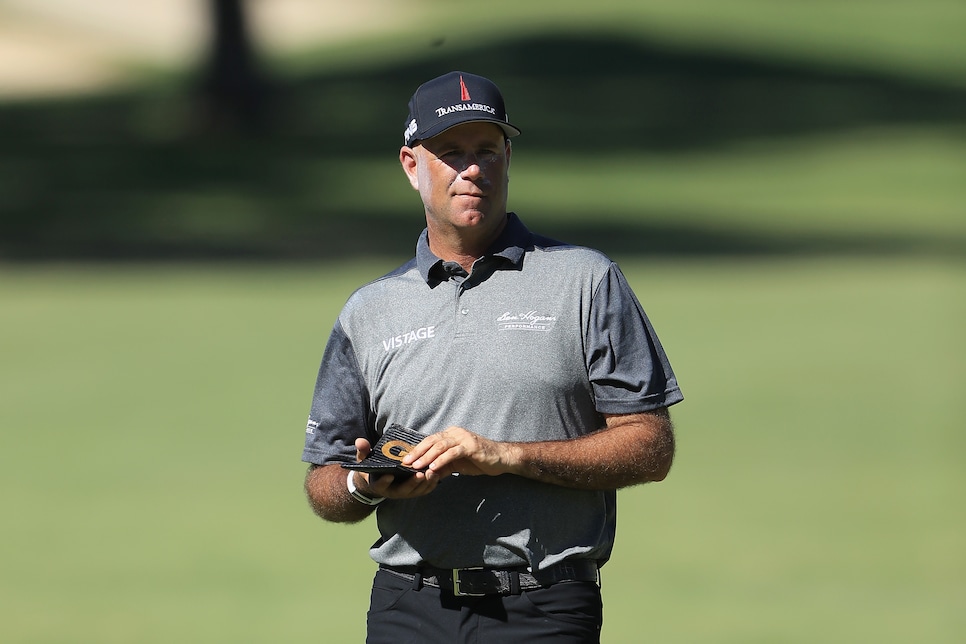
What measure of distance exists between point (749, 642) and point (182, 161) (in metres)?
27.6

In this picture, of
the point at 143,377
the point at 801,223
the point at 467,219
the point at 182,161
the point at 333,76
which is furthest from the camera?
the point at 333,76

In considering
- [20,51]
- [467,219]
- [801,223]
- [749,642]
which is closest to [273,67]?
[20,51]

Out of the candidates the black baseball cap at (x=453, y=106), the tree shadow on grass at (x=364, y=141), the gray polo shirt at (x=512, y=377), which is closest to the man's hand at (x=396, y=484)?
the gray polo shirt at (x=512, y=377)

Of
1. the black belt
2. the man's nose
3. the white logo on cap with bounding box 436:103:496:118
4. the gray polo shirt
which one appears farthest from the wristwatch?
the white logo on cap with bounding box 436:103:496:118

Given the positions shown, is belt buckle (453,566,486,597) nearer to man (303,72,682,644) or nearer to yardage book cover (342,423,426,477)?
man (303,72,682,644)

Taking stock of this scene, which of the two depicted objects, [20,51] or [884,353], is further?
[20,51]

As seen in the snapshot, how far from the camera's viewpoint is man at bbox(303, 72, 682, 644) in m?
4.35

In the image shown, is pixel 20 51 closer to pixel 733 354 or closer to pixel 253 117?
pixel 253 117

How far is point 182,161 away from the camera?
34.5 m

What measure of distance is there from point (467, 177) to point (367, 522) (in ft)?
24.6

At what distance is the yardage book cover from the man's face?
610 mm

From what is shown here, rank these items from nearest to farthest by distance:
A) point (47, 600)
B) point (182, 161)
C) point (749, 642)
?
point (749, 642), point (47, 600), point (182, 161)

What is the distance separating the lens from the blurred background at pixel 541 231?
31.7 feet

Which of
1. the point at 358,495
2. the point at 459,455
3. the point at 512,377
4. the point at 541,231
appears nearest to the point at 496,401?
the point at 512,377
